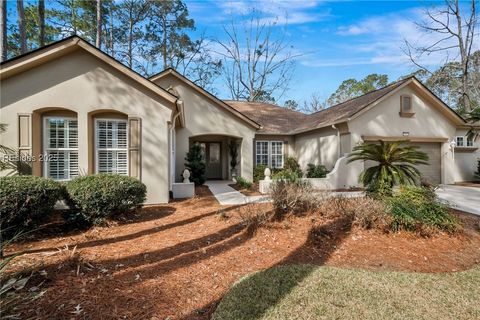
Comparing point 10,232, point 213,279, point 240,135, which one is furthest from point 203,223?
point 240,135

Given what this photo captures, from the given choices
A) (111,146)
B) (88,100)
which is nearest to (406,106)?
(111,146)

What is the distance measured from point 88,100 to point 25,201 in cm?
410

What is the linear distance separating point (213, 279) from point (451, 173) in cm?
1690

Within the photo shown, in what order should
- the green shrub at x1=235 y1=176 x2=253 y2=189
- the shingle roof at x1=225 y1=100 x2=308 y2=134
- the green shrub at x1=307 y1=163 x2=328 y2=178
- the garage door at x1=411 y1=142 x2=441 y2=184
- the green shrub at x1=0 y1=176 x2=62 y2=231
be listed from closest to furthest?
the green shrub at x1=0 y1=176 x2=62 y2=231, the green shrub at x1=235 y1=176 x2=253 y2=189, the green shrub at x1=307 y1=163 x2=328 y2=178, the garage door at x1=411 y1=142 x2=441 y2=184, the shingle roof at x1=225 y1=100 x2=308 y2=134

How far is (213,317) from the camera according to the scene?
315 cm

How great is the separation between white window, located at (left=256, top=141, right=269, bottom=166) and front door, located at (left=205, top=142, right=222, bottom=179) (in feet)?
8.82

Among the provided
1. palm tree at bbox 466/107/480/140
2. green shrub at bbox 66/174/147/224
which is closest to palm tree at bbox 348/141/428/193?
green shrub at bbox 66/174/147/224

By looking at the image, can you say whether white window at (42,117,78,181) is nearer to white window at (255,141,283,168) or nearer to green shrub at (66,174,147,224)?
green shrub at (66,174,147,224)

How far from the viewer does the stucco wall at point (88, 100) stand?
26.6 feet

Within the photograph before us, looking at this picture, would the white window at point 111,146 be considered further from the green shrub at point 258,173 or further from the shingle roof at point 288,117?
the shingle roof at point 288,117

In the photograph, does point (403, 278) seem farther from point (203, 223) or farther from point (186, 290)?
point (203, 223)

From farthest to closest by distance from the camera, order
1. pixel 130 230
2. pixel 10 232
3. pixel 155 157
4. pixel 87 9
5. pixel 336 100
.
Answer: pixel 336 100, pixel 87 9, pixel 155 157, pixel 130 230, pixel 10 232

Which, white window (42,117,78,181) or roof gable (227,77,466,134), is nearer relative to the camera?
white window (42,117,78,181)

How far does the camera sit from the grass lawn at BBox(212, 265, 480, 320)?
331 cm
